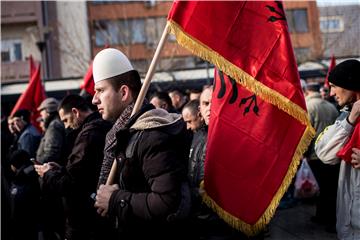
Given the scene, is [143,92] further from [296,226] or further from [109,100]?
[296,226]

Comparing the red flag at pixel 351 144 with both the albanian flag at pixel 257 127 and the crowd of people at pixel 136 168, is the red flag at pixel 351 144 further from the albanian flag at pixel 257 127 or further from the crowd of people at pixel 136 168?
the albanian flag at pixel 257 127

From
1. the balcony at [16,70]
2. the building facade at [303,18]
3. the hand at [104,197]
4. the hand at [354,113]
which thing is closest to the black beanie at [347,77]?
the hand at [354,113]

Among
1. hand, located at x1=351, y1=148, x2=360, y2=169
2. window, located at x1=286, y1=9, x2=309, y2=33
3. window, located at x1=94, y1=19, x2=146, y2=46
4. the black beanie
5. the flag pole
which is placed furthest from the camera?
window, located at x1=286, y1=9, x2=309, y2=33

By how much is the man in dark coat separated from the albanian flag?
29.5 inches

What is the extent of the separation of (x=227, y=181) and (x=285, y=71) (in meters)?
0.82

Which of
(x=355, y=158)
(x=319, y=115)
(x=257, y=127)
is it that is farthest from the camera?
(x=319, y=115)

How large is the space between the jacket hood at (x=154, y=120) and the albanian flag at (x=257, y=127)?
742 millimetres

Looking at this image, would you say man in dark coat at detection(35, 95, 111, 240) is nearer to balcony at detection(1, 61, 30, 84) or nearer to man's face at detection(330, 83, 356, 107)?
man's face at detection(330, 83, 356, 107)

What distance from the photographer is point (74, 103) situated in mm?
4652

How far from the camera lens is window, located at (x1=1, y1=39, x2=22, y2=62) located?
30.8m

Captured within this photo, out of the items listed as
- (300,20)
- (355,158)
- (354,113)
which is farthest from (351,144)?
(300,20)

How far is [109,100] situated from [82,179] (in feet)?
2.55

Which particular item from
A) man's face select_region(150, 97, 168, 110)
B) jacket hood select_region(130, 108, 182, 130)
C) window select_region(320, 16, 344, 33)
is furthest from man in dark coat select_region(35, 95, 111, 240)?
window select_region(320, 16, 344, 33)

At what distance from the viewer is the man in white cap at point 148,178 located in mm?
2373
